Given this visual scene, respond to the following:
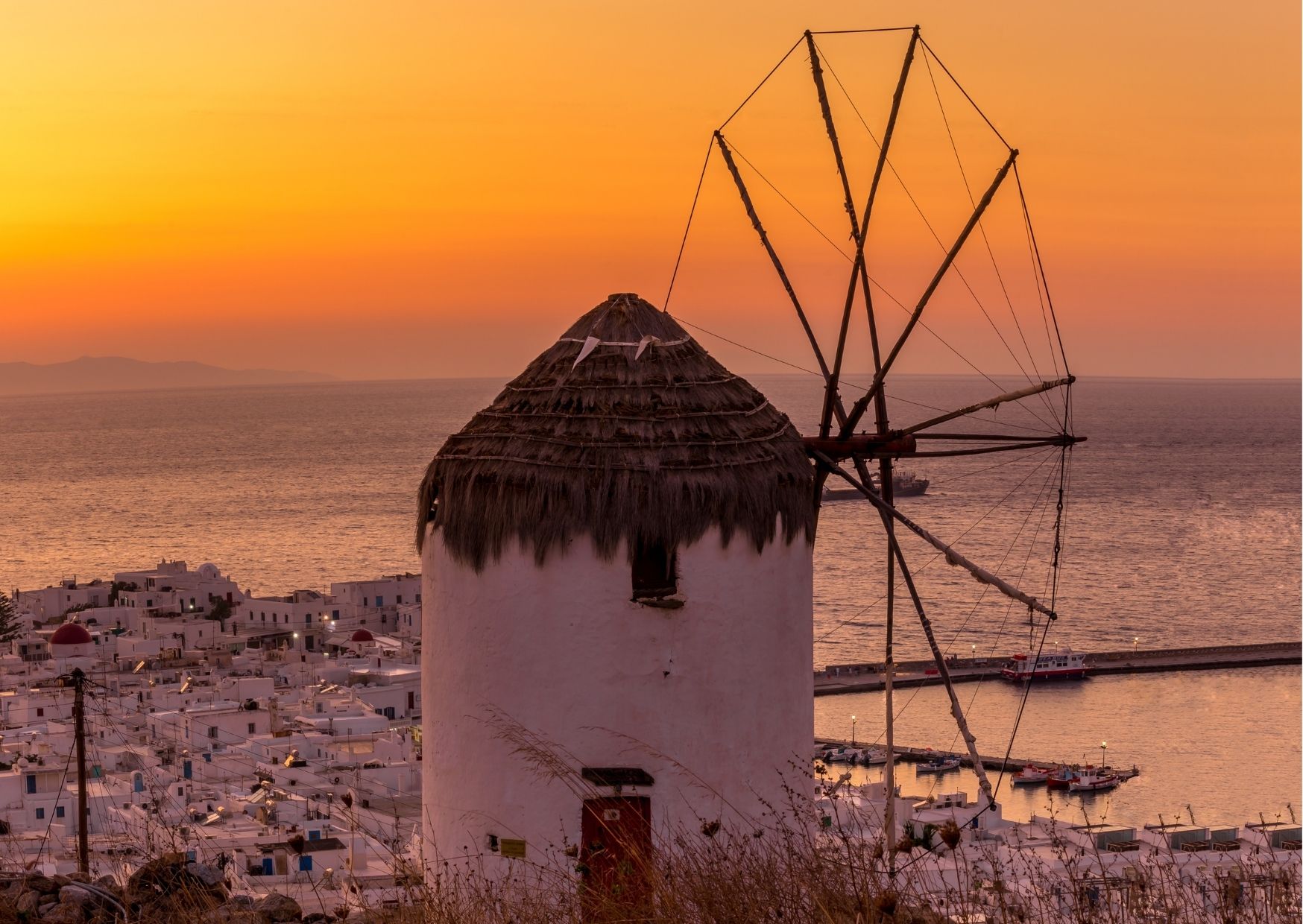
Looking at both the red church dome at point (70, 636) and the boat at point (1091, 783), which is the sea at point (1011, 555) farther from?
the red church dome at point (70, 636)

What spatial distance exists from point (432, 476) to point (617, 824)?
1.85 m

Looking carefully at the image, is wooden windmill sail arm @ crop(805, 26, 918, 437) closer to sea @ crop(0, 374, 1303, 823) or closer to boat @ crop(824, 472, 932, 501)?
sea @ crop(0, 374, 1303, 823)

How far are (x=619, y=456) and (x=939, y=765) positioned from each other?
3975 cm

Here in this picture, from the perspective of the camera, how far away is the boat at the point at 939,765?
44.9m

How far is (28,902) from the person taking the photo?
274 inches

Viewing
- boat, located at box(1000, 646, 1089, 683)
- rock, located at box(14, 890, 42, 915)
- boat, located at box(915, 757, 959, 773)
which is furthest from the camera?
boat, located at box(1000, 646, 1089, 683)

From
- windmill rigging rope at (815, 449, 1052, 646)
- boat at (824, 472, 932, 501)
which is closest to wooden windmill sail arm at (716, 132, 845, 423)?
windmill rigging rope at (815, 449, 1052, 646)

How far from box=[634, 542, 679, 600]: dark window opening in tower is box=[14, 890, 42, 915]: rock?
2.83m

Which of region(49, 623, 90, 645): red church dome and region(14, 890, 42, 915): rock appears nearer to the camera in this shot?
region(14, 890, 42, 915): rock

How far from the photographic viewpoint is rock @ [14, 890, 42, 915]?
22.6 feet

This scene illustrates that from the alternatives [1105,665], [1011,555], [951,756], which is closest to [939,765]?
[951,756]

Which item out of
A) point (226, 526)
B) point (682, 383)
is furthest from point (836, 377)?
point (226, 526)

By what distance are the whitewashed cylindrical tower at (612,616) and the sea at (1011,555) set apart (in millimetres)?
379

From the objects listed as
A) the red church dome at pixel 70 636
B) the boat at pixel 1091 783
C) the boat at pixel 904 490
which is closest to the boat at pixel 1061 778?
the boat at pixel 1091 783
